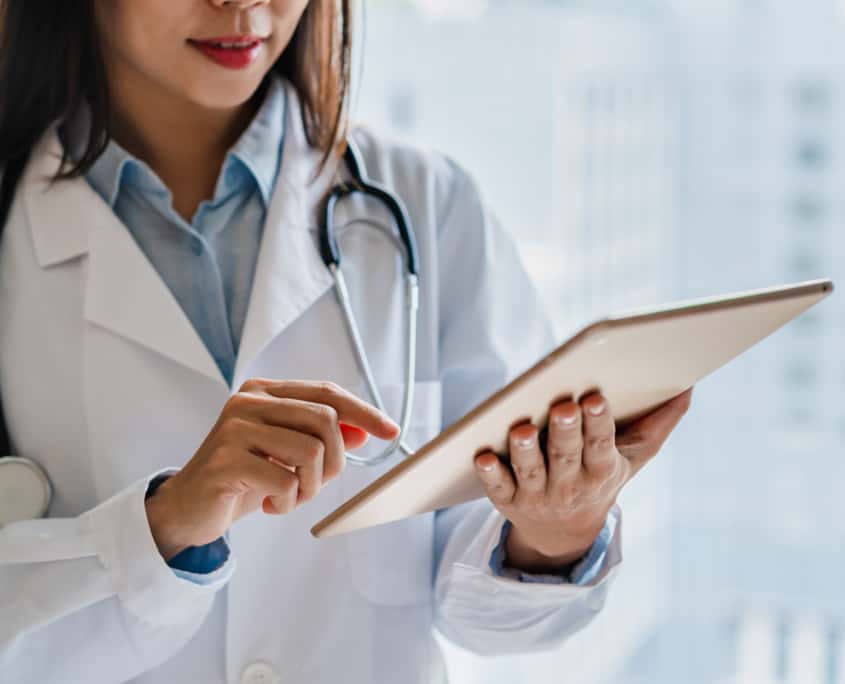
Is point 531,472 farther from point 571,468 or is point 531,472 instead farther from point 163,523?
point 163,523

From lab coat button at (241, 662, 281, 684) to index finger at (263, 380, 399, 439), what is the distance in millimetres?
255

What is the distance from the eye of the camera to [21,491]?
0.86m

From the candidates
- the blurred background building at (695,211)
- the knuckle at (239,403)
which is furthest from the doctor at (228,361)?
the blurred background building at (695,211)

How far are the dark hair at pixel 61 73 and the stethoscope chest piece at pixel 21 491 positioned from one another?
21cm

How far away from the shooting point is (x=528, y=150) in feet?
6.68

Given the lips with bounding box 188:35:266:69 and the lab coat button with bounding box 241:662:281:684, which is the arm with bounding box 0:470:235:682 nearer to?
the lab coat button with bounding box 241:662:281:684

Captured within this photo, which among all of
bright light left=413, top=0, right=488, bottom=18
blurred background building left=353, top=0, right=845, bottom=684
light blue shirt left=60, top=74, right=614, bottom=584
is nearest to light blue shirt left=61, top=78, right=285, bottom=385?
light blue shirt left=60, top=74, right=614, bottom=584

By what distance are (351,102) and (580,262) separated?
1149mm

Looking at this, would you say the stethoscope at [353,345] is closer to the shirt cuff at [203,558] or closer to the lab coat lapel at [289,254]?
the lab coat lapel at [289,254]

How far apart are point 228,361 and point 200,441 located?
7cm

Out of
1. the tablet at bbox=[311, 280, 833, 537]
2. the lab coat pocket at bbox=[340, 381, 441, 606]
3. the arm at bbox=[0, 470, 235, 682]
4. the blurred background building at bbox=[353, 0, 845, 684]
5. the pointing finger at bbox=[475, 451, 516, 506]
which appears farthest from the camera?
the blurred background building at bbox=[353, 0, 845, 684]

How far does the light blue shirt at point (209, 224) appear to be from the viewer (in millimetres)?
935

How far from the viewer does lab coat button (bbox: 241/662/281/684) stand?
87 centimetres

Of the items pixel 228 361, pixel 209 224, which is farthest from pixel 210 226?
pixel 228 361
